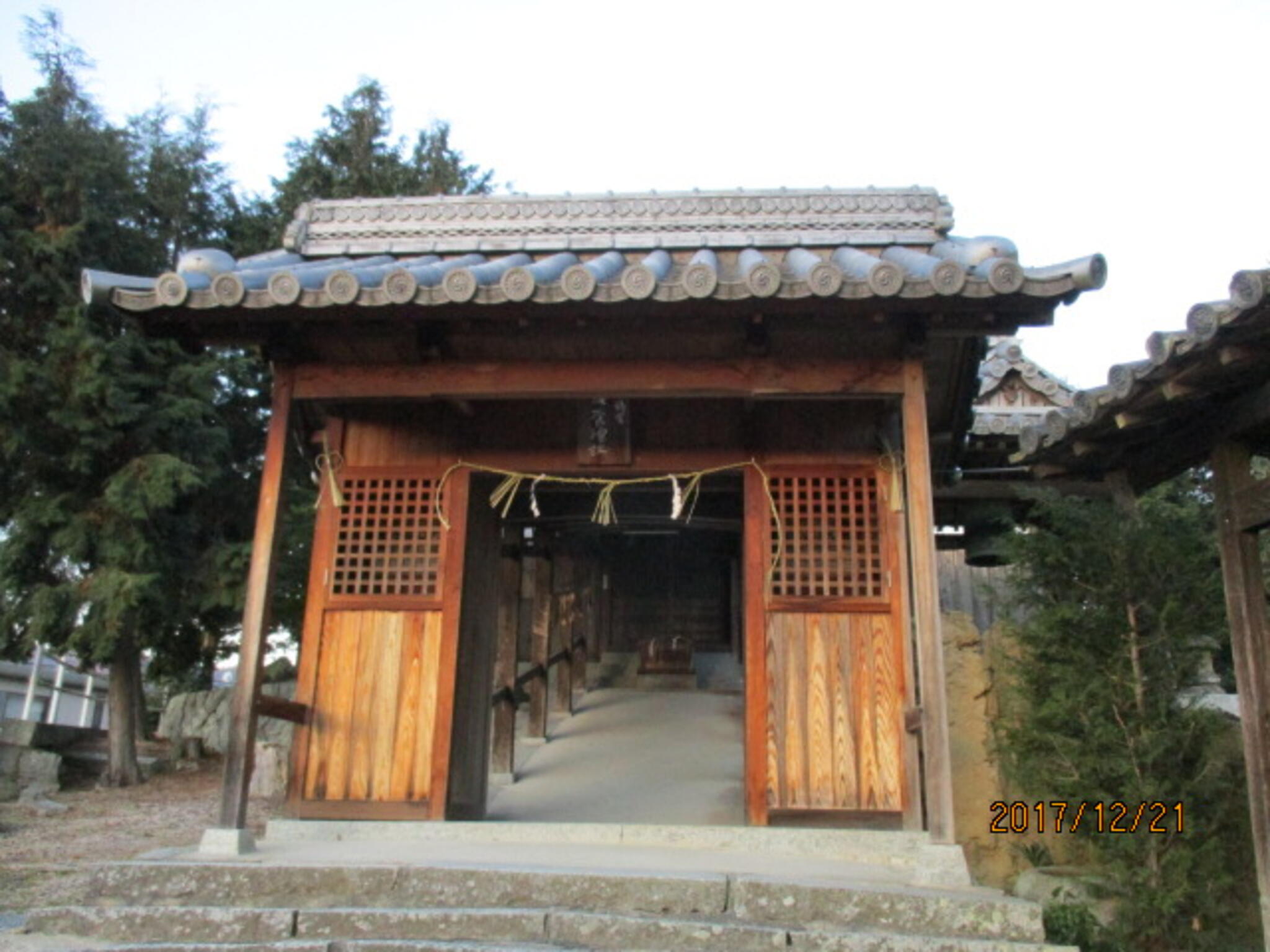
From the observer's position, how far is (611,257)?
777 cm

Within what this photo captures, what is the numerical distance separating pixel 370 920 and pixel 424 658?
8.86 ft

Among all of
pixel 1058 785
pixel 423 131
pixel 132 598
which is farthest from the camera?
pixel 423 131

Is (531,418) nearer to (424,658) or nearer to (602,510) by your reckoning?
(602,510)

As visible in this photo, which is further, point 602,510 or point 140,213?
point 140,213

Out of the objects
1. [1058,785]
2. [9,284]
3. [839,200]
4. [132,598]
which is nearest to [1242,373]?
[1058,785]

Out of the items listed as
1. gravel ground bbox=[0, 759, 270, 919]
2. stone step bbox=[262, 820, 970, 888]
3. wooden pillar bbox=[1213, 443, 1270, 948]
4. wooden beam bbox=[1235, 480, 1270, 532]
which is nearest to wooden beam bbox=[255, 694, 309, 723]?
stone step bbox=[262, 820, 970, 888]

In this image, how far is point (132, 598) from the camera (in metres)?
12.9

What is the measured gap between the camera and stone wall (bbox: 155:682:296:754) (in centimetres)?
1711

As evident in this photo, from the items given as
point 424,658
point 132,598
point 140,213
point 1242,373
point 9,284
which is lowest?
point 424,658

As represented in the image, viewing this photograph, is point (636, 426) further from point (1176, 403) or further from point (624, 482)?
point (1176, 403)

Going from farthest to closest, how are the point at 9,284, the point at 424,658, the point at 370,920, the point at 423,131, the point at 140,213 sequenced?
the point at 423,131, the point at 140,213, the point at 9,284, the point at 424,658, the point at 370,920

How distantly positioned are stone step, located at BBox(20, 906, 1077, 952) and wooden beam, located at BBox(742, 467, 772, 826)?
2033 millimetres

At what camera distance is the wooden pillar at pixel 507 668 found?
11.0 meters

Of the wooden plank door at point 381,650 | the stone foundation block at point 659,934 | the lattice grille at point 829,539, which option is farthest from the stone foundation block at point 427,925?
the lattice grille at point 829,539
